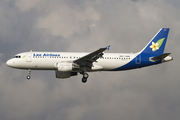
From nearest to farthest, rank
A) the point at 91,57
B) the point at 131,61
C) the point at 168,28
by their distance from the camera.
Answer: the point at 91,57, the point at 131,61, the point at 168,28

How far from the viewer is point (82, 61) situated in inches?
2007

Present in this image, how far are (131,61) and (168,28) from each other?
382 inches

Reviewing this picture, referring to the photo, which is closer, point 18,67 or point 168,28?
point 18,67

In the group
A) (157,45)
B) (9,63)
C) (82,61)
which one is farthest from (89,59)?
(157,45)

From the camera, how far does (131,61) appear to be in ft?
176

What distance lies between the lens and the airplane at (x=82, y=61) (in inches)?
2009

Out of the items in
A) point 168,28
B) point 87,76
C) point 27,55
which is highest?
point 168,28

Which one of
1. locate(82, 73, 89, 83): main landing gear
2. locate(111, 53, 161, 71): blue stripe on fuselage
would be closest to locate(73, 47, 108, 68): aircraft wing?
locate(82, 73, 89, 83): main landing gear

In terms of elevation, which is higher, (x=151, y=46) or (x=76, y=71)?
(x=151, y=46)

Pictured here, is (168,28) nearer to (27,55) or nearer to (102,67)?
(102,67)

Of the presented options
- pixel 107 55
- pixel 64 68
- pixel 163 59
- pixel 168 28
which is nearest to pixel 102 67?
pixel 107 55

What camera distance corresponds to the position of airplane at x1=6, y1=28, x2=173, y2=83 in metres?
51.0

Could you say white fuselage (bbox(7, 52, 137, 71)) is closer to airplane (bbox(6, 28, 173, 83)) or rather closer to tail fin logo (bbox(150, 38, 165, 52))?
airplane (bbox(6, 28, 173, 83))

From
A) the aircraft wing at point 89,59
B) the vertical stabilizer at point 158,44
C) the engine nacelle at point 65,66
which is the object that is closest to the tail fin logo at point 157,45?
the vertical stabilizer at point 158,44
